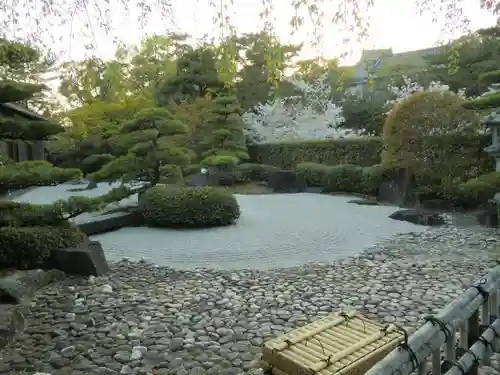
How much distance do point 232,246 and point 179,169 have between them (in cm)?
339

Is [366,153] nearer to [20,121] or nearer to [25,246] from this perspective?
[20,121]

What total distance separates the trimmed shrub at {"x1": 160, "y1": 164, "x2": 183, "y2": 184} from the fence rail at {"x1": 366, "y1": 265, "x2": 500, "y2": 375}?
7.15 meters

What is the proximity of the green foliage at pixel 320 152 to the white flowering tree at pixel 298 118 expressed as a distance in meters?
0.94

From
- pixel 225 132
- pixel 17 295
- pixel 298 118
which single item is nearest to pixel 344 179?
pixel 225 132

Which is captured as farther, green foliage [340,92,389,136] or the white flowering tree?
the white flowering tree

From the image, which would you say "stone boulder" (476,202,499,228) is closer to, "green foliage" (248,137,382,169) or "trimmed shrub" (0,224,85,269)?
"green foliage" (248,137,382,169)

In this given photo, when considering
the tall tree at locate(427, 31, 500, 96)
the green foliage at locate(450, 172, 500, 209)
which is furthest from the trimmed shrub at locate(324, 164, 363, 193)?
the tall tree at locate(427, 31, 500, 96)

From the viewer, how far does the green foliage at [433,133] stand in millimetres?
9586

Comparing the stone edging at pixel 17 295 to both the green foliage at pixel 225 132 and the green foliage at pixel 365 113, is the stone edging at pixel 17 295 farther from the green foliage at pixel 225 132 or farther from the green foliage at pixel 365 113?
the green foliage at pixel 365 113

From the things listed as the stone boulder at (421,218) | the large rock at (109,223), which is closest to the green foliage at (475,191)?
the stone boulder at (421,218)

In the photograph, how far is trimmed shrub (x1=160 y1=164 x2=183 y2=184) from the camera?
897 cm

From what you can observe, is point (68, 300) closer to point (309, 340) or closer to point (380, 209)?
point (309, 340)

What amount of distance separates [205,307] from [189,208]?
3.82 metres

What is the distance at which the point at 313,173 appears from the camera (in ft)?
46.0
